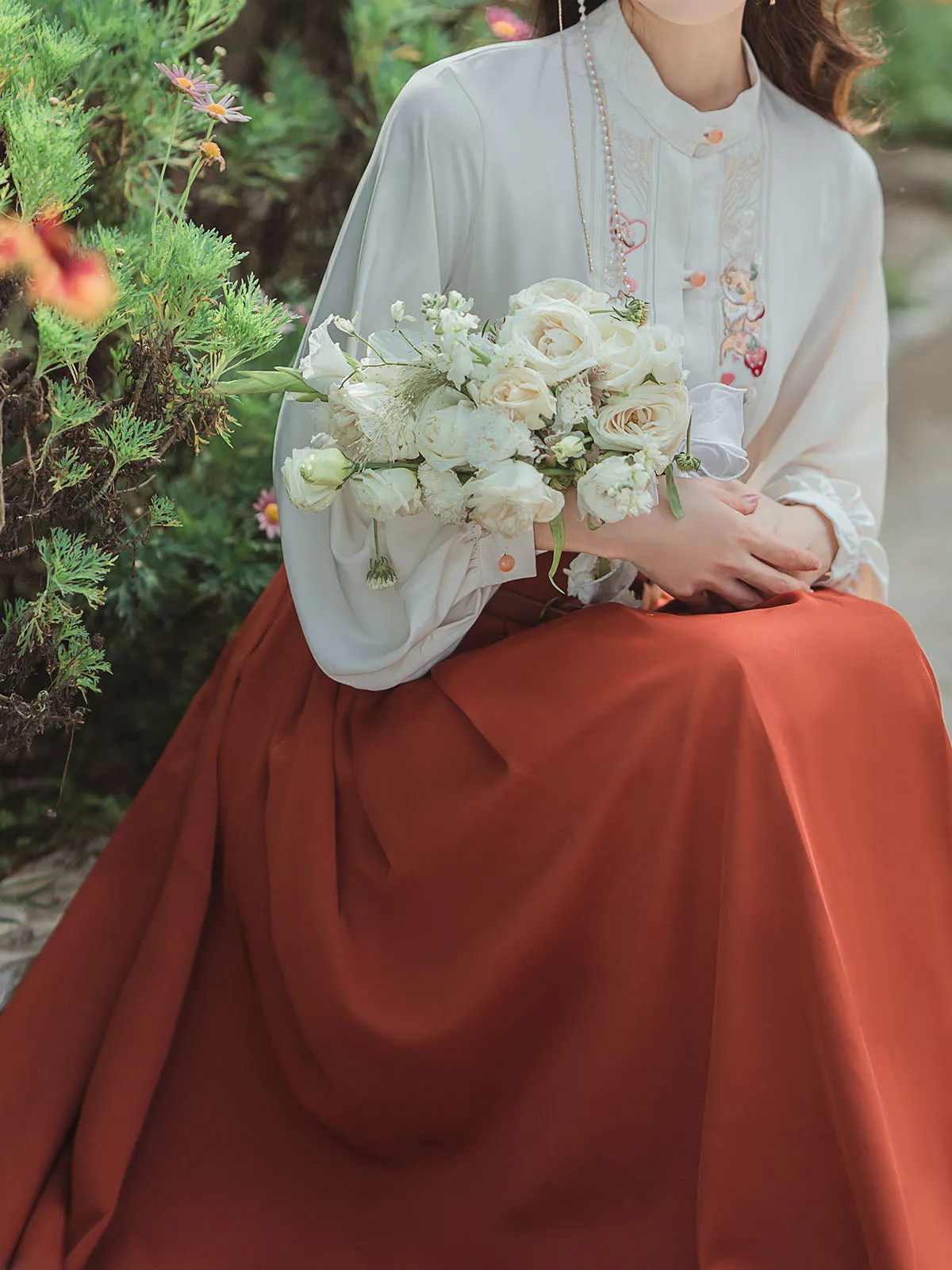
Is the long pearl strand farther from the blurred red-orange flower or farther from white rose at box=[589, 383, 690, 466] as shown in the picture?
the blurred red-orange flower

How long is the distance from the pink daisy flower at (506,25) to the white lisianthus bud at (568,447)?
1.18m

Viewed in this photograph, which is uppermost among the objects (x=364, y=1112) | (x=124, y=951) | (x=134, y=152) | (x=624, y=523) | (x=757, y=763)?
(x=134, y=152)

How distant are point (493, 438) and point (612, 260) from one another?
48 centimetres

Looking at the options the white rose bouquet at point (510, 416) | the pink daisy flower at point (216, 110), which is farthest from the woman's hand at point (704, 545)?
the pink daisy flower at point (216, 110)

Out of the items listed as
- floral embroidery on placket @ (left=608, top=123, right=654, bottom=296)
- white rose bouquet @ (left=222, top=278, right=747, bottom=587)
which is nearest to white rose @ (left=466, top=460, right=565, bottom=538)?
white rose bouquet @ (left=222, top=278, right=747, bottom=587)

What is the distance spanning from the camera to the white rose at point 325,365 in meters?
1.36

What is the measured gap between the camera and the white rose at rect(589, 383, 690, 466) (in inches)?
51.0

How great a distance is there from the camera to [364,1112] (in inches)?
60.2

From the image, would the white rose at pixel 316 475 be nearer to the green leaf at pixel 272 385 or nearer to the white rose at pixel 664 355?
the green leaf at pixel 272 385

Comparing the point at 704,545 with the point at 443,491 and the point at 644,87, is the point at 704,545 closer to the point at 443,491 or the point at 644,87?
the point at 443,491

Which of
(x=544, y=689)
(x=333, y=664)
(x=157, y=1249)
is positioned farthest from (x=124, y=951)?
(x=544, y=689)

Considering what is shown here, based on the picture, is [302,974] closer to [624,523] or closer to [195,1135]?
[195,1135]

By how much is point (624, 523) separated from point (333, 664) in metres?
0.38

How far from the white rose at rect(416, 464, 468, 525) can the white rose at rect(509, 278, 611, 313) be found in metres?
0.19
